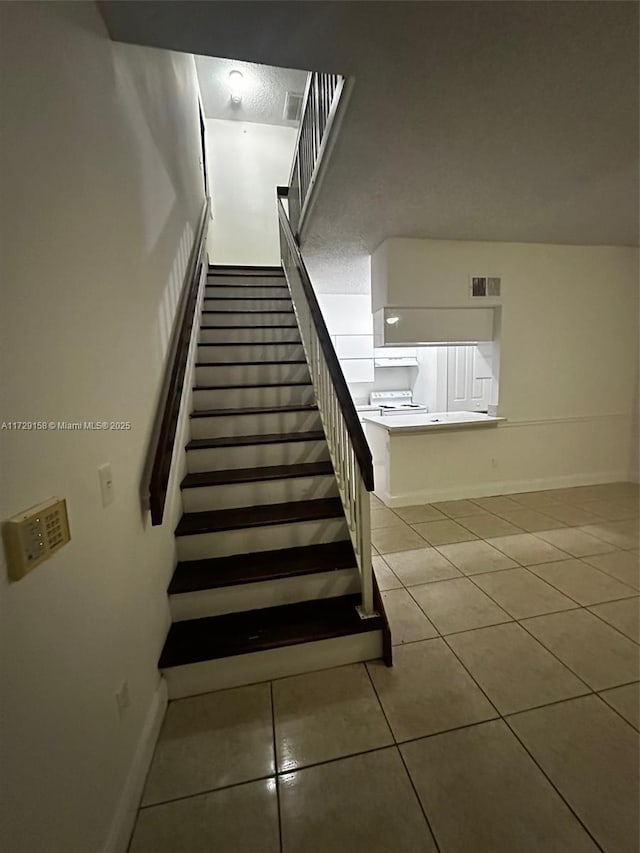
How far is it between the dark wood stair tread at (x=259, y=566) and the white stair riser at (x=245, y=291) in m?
A: 2.98

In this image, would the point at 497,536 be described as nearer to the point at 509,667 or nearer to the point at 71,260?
the point at 509,667

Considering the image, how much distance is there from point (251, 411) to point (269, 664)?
157 centimetres

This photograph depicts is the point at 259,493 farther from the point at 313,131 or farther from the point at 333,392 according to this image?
the point at 313,131

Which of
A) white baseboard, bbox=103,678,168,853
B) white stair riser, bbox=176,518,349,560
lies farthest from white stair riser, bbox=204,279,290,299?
white baseboard, bbox=103,678,168,853

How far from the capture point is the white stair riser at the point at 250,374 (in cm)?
295

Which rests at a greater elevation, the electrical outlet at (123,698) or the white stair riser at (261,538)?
the white stair riser at (261,538)

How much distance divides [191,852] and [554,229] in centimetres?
467

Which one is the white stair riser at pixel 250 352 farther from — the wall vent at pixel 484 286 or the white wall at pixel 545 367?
the wall vent at pixel 484 286

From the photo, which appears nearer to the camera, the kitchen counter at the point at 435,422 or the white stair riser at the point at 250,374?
the white stair riser at the point at 250,374

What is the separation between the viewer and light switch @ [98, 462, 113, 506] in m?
1.04

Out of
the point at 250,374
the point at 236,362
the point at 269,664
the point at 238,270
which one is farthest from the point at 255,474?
the point at 238,270

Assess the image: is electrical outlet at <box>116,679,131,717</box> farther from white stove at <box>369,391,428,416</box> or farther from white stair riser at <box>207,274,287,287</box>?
white stove at <box>369,391,428,416</box>

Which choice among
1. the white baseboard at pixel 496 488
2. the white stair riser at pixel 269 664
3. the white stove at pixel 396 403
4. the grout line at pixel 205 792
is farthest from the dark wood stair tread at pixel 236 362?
the white stove at pixel 396 403

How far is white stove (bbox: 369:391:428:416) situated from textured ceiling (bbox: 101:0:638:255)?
3212 millimetres
